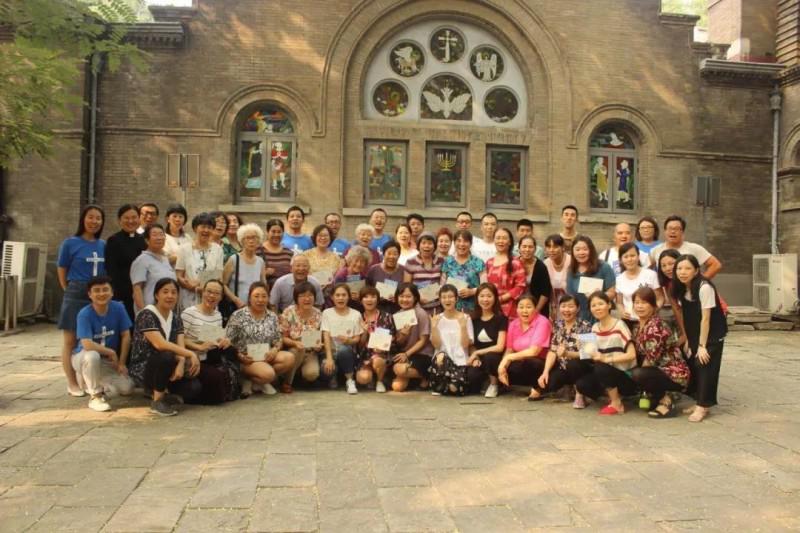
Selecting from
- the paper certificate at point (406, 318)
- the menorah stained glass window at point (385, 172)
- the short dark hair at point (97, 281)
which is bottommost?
the paper certificate at point (406, 318)

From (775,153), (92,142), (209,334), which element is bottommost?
(209,334)

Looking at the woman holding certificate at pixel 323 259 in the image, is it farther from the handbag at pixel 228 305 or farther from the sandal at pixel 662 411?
the sandal at pixel 662 411

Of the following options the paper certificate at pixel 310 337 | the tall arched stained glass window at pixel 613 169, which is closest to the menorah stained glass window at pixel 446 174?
the tall arched stained glass window at pixel 613 169

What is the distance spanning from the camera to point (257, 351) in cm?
722

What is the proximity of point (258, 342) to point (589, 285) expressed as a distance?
3763 mm

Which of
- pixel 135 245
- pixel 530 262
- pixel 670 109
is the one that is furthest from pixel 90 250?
pixel 670 109

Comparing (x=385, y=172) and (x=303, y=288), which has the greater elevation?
(x=385, y=172)

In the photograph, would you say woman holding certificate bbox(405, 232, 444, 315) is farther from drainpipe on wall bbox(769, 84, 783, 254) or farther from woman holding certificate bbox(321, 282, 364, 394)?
drainpipe on wall bbox(769, 84, 783, 254)

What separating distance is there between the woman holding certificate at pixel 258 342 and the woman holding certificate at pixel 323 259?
0.99 m

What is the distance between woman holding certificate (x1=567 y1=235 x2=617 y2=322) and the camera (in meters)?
7.39

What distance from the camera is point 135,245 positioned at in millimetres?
7355

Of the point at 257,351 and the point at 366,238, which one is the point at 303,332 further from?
the point at 366,238

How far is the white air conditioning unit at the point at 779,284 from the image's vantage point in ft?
51.4

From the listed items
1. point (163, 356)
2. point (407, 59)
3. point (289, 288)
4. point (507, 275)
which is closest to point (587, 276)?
point (507, 275)
